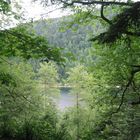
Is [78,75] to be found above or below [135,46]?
above

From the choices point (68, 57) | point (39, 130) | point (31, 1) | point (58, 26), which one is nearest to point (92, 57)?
point (58, 26)

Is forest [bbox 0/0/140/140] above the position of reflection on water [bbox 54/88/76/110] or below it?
below

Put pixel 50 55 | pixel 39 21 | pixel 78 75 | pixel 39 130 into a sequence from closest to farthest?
pixel 50 55 < pixel 39 21 < pixel 39 130 < pixel 78 75

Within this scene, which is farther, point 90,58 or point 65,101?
point 65,101

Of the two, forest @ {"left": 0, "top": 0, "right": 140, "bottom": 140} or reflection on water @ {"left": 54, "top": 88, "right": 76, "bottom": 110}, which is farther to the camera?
reflection on water @ {"left": 54, "top": 88, "right": 76, "bottom": 110}

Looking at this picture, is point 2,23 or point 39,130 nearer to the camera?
point 2,23

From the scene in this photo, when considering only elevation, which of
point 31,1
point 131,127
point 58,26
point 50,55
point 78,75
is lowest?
point 131,127

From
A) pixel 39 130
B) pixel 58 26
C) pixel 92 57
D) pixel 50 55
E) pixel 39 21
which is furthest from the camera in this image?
pixel 92 57

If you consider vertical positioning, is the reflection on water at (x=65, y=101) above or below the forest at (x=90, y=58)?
above

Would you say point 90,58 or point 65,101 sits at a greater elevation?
point 65,101

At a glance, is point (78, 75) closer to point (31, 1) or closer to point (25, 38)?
point (31, 1)

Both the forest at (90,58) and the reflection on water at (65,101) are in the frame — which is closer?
the forest at (90,58)

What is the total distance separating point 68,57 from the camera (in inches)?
231

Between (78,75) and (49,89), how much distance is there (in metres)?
7.08
